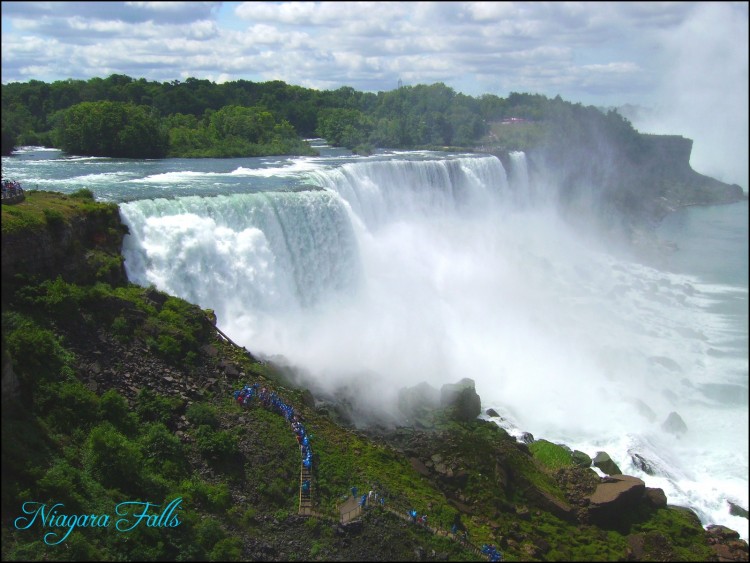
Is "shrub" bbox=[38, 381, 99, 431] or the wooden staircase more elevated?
"shrub" bbox=[38, 381, 99, 431]

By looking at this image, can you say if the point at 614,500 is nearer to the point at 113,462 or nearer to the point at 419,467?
the point at 419,467

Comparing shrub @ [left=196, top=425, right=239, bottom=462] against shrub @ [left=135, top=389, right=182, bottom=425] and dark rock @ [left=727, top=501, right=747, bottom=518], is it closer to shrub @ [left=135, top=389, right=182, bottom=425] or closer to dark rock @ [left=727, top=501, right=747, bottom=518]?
shrub @ [left=135, top=389, right=182, bottom=425]

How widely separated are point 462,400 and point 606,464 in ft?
12.0

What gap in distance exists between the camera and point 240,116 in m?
42.1

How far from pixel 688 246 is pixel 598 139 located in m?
29.9

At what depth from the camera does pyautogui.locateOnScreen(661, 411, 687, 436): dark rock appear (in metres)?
17.2

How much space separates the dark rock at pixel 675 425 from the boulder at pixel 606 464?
2731 mm

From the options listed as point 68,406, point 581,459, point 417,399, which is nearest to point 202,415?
point 68,406

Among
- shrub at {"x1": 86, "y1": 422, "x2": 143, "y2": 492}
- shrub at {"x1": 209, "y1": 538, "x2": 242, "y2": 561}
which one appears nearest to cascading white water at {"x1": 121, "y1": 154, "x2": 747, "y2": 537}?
shrub at {"x1": 86, "y1": 422, "x2": 143, "y2": 492}

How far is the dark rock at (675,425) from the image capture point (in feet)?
56.6

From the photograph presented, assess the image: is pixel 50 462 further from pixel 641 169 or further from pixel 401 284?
pixel 641 169

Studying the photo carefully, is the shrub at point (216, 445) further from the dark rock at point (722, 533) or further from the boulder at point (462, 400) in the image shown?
the dark rock at point (722, 533)

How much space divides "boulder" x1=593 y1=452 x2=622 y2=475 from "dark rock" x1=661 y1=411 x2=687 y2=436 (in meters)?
2.73

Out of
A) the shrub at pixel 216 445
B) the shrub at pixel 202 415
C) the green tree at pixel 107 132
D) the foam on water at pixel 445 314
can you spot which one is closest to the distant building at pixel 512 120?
the foam on water at pixel 445 314
